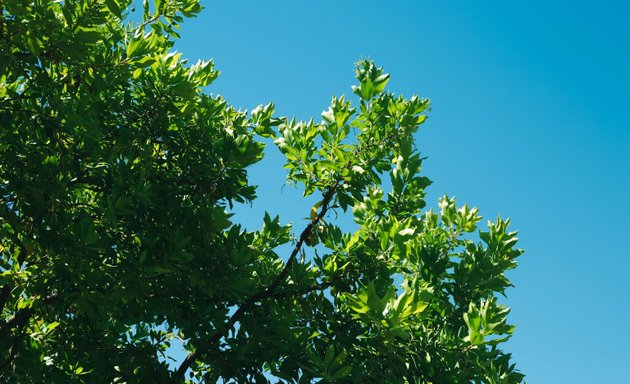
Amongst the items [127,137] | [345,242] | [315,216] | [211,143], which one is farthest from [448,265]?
[127,137]

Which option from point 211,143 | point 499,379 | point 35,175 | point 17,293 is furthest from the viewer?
point 211,143

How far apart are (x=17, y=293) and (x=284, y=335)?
2.85 meters

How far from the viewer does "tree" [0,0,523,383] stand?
21.9 ft

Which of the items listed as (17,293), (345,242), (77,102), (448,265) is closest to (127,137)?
(77,102)

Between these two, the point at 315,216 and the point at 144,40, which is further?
the point at 315,216

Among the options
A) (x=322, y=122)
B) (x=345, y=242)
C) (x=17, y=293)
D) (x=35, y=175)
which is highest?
(x=322, y=122)

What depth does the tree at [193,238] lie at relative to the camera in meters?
6.68

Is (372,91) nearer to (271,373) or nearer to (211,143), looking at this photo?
(211,143)

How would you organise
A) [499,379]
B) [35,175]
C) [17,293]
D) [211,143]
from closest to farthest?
[499,379] → [35,175] → [17,293] → [211,143]

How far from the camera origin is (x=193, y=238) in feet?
24.3

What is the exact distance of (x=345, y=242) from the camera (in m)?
7.55

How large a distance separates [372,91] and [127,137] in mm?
2846

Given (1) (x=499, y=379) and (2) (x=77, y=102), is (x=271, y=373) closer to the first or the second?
(1) (x=499, y=379)

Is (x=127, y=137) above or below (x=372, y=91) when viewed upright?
below
